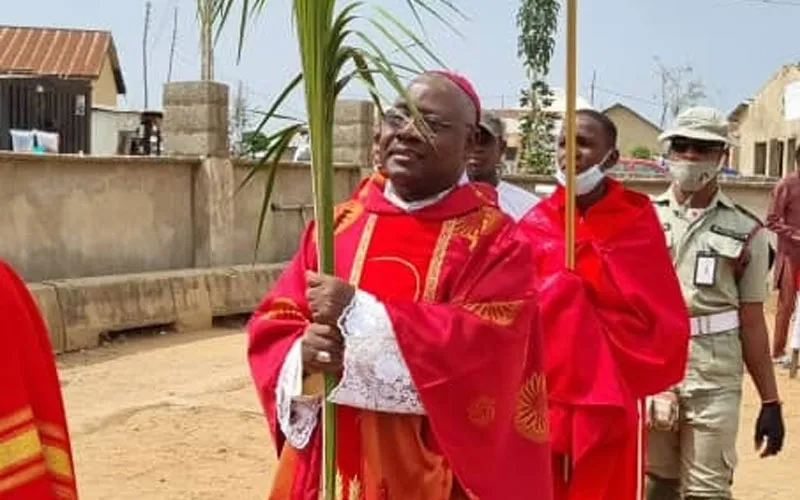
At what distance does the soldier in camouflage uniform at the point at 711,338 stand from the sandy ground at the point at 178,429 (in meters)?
2.82

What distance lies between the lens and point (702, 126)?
5.20 metres

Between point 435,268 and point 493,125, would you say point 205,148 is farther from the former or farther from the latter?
point 435,268

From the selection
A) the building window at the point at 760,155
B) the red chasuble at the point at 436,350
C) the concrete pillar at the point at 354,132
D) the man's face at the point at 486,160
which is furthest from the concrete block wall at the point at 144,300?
the building window at the point at 760,155

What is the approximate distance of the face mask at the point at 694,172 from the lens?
5.20 meters

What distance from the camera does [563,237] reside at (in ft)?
15.9

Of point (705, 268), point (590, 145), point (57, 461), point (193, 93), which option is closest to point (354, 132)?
point (193, 93)

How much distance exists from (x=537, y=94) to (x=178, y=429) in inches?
Answer: 662

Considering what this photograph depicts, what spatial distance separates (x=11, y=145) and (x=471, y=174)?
1162cm

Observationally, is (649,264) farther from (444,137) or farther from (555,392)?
(444,137)

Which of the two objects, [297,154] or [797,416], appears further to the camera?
[297,154]

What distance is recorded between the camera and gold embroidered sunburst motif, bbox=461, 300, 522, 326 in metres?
3.44

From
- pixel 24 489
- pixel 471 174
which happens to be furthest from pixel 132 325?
pixel 24 489

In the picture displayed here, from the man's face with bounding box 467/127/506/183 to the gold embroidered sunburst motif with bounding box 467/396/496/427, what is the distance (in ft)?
6.05

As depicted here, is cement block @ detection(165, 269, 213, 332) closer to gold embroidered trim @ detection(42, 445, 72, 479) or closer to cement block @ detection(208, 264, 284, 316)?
cement block @ detection(208, 264, 284, 316)
